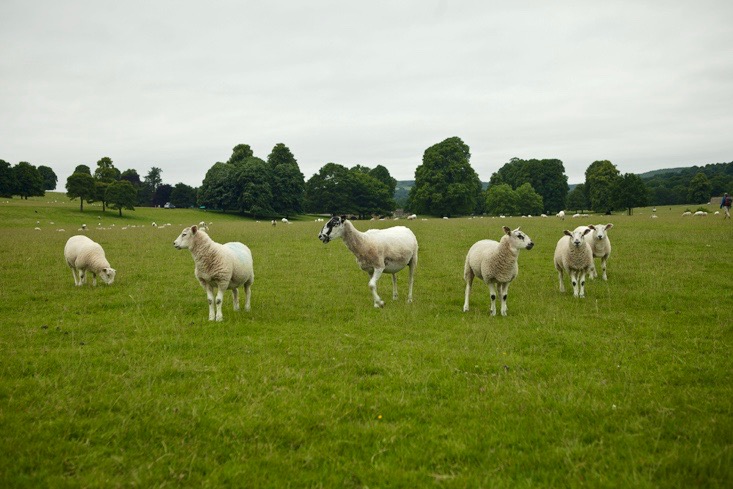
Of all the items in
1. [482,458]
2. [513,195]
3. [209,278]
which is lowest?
[482,458]

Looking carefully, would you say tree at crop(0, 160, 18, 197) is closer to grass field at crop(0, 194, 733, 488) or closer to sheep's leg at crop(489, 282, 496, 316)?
grass field at crop(0, 194, 733, 488)

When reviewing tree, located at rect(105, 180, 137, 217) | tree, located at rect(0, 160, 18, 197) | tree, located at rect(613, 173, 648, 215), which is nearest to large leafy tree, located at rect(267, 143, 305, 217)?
tree, located at rect(105, 180, 137, 217)

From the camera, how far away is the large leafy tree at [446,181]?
70688 mm

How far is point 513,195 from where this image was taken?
82938 millimetres

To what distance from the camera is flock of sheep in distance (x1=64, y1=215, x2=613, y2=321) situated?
34.8ft

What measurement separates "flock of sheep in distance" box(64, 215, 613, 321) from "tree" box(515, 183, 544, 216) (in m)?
72.1

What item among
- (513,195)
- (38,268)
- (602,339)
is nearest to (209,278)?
(602,339)

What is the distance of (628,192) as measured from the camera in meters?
63.4

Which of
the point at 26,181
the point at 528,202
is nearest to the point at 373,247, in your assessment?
the point at 528,202

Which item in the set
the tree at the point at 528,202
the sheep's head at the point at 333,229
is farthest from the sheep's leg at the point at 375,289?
the tree at the point at 528,202

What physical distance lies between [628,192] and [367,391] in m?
69.9

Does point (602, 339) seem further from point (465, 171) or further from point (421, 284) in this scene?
point (465, 171)

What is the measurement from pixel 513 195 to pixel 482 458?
8395 cm

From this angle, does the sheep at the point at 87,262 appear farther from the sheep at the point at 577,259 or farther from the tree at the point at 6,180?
the tree at the point at 6,180
